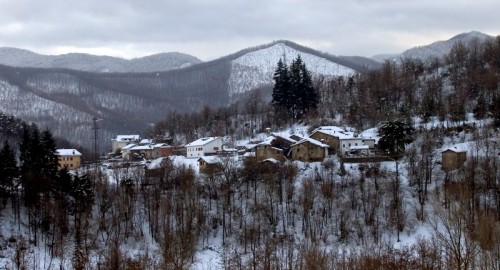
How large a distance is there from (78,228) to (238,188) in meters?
12.6

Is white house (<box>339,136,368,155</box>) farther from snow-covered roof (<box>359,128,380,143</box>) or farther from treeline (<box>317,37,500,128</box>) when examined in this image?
treeline (<box>317,37,500,128</box>)

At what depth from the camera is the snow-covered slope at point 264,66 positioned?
6196 inches

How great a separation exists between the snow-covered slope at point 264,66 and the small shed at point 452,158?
107m

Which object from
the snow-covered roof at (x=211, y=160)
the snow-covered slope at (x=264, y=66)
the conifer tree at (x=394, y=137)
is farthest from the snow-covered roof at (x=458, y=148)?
the snow-covered slope at (x=264, y=66)

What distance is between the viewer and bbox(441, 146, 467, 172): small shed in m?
43.1

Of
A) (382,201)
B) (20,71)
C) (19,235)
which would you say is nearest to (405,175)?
(382,201)

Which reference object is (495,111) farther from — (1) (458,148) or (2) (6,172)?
(2) (6,172)

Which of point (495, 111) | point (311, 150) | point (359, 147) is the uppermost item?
point (495, 111)

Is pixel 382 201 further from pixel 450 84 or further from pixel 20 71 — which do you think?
pixel 20 71

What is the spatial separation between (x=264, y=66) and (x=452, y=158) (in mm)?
130267

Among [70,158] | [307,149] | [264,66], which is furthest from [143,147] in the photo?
[264,66]

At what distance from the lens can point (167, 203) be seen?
40.5 m

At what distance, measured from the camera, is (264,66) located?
562ft

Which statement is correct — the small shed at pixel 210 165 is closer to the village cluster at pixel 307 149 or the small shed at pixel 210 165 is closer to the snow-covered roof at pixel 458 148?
the village cluster at pixel 307 149
